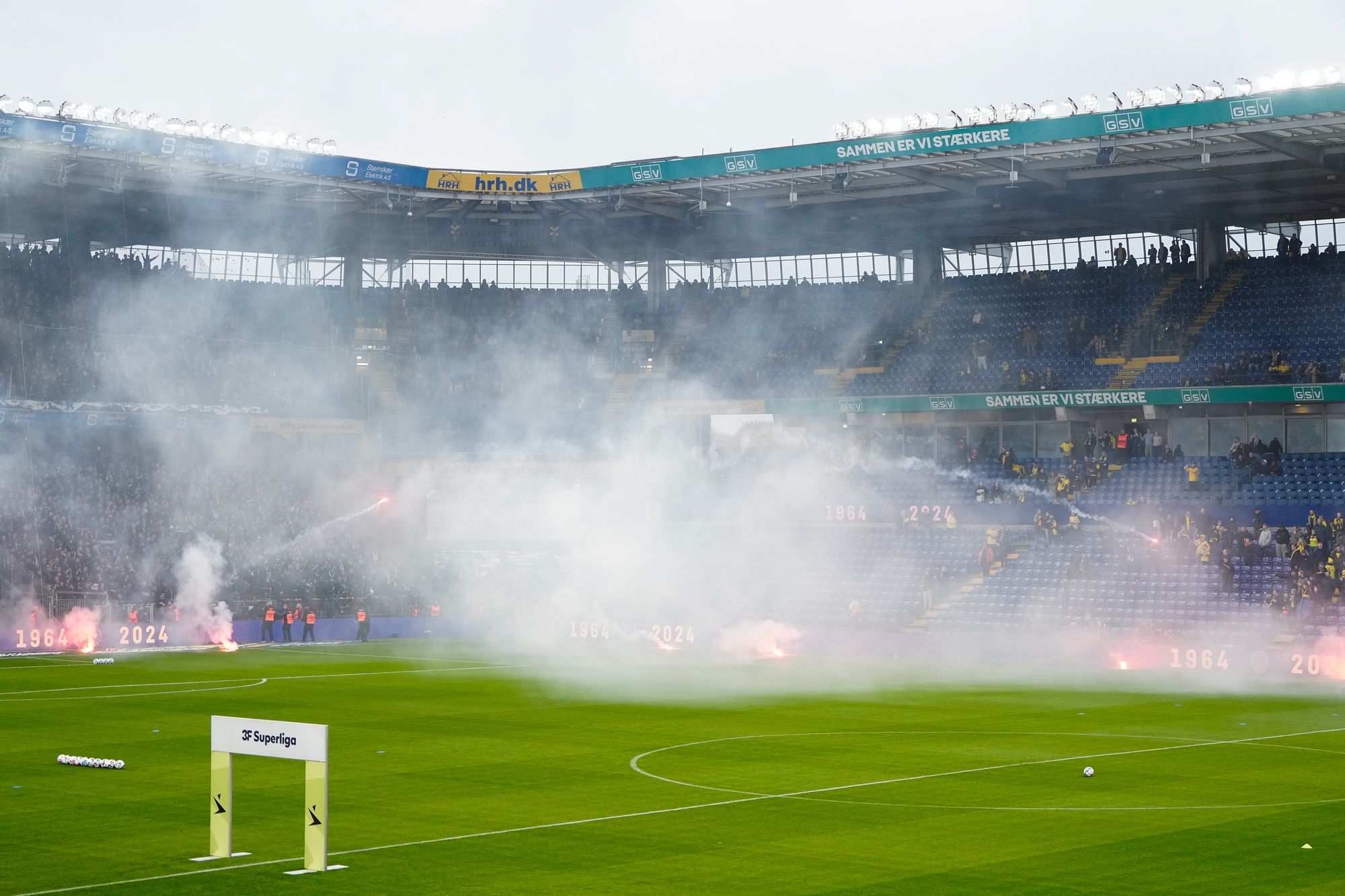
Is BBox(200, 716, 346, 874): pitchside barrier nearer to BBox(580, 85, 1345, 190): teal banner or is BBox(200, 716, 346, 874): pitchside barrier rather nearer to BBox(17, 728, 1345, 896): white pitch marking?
BBox(17, 728, 1345, 896): white pitch marking

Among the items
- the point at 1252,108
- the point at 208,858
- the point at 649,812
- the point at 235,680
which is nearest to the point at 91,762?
the point at 208,858

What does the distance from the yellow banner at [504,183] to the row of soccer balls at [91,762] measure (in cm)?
3859

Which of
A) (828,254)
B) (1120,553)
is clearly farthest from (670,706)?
(828,254)

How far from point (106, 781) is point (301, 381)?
3980cm

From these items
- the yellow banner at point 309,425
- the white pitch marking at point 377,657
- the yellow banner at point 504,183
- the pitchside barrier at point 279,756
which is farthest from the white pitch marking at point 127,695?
the yellow banner at point 504,183

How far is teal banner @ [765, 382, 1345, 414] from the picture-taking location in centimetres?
4647

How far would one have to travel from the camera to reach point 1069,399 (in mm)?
50531

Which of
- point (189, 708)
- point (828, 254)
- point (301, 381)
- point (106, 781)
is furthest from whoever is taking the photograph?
point (828, 254)

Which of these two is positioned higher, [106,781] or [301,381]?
[301,381]

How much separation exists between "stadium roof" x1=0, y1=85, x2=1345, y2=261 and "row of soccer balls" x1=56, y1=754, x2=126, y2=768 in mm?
31558

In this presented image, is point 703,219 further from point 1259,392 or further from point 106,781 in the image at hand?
point 106,781

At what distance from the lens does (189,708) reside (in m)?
28.5

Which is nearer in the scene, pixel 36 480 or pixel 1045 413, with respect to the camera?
pixel 36 480

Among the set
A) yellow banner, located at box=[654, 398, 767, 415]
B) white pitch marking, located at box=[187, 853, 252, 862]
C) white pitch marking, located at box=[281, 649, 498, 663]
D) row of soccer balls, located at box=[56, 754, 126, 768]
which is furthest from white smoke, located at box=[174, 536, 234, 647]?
white pitch marking, located at box=[187, 853, 252, 862]
